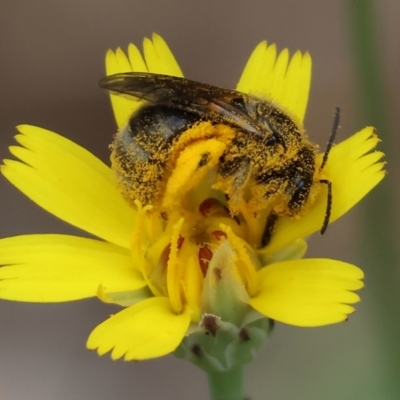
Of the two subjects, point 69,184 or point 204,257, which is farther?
point 69,184

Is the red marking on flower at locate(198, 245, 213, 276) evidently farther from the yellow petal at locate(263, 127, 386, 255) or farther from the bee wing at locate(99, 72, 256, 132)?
the bee wing at locate(99, 72, 256, 132)

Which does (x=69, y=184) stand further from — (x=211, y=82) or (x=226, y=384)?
(x=211, y=82)

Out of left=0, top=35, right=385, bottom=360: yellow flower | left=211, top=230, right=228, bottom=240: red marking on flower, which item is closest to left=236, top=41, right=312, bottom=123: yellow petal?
left=0, top=35, right=385, bottom=360: yellow flower

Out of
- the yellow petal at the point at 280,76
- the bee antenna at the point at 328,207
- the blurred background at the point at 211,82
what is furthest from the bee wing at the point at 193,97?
the blurred background at the point at 211,82

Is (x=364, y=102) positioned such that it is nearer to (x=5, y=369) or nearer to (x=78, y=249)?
(x=78, y=249)

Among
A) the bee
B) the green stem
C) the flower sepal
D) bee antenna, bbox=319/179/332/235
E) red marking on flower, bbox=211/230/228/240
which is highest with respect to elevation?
the bee

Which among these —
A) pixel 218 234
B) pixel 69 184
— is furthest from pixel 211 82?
pixel 218 234
